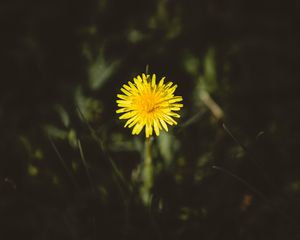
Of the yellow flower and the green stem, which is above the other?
the yellow flower

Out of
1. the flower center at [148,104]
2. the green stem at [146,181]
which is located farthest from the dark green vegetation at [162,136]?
the flower center at [148,104]

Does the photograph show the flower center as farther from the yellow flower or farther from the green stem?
the green stem

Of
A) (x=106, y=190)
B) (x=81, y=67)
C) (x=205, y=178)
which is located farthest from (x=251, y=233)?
(x=81, y=67)

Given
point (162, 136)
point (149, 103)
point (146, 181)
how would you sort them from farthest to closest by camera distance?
point (162, 136) → point (146, 181) → point (149, 103)

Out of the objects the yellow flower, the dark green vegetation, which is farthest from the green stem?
the yellow flower

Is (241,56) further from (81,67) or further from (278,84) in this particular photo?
(81,67)

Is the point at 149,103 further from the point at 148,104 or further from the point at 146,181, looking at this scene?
the point at 146,181

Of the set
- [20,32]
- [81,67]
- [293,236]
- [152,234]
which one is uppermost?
[20,32]

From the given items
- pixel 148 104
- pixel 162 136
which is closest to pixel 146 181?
pixel 162 136
